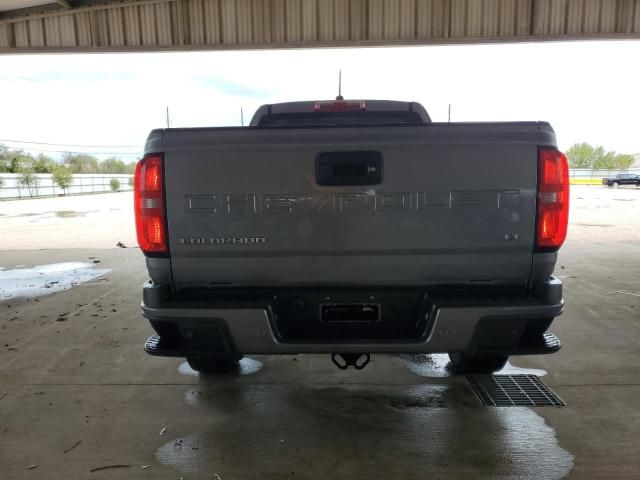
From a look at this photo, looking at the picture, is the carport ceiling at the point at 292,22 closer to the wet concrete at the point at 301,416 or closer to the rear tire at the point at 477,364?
the wet concrete at the point at 301,416

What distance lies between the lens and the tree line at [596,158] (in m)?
81.9

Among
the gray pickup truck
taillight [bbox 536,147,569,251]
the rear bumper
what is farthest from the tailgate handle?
taillight [bbox 536,147,569,251]

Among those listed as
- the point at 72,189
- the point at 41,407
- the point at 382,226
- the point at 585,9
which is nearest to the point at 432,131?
the point at 382,226

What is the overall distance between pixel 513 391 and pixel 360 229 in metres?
2.07

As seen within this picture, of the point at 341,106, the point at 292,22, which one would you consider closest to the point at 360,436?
the point at 341,106

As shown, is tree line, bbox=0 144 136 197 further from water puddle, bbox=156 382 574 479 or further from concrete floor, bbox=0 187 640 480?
water puddle, bbox=156 382 574 479

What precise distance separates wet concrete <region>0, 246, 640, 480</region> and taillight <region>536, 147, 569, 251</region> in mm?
1332

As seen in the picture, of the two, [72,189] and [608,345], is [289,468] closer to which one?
[608,345]

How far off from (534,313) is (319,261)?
1215mm

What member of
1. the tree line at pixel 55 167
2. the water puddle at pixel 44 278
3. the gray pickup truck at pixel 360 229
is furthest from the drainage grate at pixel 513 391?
the tree line at pixel 55 167

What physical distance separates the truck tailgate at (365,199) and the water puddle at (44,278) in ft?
18.3

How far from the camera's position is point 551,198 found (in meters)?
2.58

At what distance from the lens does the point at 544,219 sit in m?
2.59

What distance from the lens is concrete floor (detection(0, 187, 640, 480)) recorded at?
2.75 m
